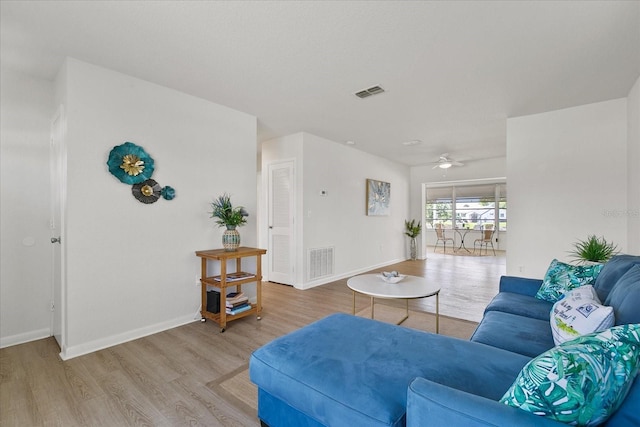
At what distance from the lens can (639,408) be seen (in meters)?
0.74

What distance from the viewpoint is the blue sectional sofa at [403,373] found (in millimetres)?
850

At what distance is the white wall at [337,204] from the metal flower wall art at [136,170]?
212 cm

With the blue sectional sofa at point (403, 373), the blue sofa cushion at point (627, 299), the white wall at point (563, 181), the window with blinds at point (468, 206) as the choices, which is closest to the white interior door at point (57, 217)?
the blue sectional sofa at point (403, 373)

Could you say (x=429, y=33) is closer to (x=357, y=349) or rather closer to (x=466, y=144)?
(x=357, y=349)

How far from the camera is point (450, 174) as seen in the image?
7.34m

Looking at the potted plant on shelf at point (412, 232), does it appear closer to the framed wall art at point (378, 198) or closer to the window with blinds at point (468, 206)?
the framed wall art at point (378, 198)

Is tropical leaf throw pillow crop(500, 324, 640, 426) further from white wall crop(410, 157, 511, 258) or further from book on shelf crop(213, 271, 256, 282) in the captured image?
white wall crop(410, 157, 511, 258)

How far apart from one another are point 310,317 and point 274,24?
279 centimetres

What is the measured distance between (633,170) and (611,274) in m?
2.04

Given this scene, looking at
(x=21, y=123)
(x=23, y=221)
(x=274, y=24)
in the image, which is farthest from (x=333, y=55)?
(x=23, y=221)

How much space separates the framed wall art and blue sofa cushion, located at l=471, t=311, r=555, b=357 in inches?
159

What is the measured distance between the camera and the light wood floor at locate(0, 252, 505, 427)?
64.9 inches

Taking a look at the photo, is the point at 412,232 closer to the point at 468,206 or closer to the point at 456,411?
the point at 468,206

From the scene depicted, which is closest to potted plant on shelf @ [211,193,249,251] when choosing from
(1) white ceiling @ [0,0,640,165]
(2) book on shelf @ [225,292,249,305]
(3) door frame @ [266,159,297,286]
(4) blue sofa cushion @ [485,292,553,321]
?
(2) book on shelf @ [225,292,249,305]
